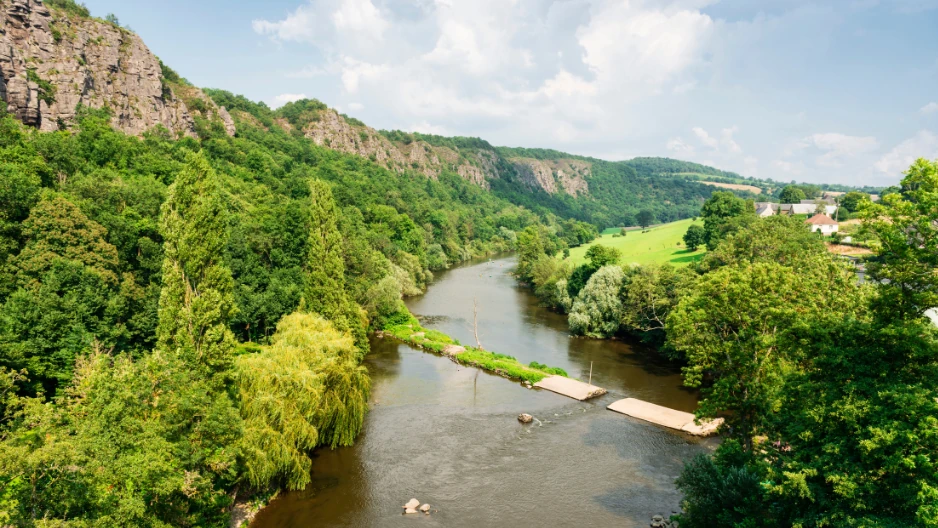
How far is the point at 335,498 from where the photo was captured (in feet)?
77.5

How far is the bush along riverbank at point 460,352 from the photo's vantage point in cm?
4135

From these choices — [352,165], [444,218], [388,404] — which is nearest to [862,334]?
[388,404]

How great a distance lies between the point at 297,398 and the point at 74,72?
5792 centimetres

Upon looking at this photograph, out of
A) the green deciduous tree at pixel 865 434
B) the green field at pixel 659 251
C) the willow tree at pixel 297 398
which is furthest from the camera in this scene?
the green field at pixel 659 251

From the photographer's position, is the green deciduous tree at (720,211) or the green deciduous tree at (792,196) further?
the green deciduous tree at (792,196)

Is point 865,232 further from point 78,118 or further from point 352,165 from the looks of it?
point 352,165

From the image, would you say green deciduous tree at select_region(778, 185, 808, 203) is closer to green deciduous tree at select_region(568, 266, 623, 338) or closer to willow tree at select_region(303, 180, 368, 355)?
green deciduous tree at select_region(568, 266, 623, 338)

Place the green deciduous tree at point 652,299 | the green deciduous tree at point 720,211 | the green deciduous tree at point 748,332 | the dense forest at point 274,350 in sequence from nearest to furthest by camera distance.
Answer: the dense forest at point 274,350
the green deciduous tree at point 748,332
the green deciduous tree at point 652,299
the green deciduous tree at point 720,211

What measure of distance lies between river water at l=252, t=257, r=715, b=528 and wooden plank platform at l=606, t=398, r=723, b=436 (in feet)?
2.18

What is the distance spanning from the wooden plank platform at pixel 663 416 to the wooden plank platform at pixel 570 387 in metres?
2.04

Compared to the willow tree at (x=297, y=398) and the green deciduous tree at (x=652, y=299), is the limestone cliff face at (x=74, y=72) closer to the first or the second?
the willow tree at (x=297, y=398)

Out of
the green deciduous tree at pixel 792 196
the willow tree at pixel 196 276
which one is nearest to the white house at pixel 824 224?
the green deciduous tree at pixel 792 196

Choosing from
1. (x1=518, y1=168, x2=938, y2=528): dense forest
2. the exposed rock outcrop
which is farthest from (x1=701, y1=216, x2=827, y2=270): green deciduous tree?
the exposed rock outcrop

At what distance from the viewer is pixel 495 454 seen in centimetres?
2842
